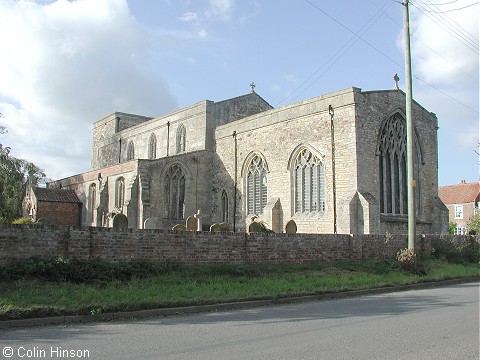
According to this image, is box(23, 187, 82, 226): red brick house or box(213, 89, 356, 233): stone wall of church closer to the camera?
box(213, 89, 356, 233): stone wall of church

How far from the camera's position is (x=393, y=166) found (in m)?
25.2

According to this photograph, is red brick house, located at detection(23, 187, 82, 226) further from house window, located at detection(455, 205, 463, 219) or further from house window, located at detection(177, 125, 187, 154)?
house window, located at detection(455, 205, 463, 219)

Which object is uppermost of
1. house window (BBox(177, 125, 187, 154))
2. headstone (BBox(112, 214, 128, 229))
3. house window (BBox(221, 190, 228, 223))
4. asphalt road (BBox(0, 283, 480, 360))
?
house window (BBox(177, 125, 187, 154))

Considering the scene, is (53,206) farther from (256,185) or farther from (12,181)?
(256,185)

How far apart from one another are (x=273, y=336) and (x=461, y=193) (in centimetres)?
5907

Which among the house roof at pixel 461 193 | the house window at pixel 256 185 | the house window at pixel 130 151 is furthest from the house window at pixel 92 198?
the house roof at pixel 461 193

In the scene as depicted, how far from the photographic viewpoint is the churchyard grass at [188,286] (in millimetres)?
9523

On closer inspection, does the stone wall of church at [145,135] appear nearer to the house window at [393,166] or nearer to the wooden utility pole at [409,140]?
the house window at [393,166]

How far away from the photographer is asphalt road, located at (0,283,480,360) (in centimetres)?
671

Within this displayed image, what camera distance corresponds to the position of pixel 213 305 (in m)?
10.8

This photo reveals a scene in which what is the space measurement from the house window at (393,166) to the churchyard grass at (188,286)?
6881mm

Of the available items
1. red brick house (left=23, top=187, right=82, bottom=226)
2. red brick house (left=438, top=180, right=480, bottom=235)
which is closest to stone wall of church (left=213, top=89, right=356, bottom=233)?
red brick house (left=23, top=187, right=82, bottom=226)

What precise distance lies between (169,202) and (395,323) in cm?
2181

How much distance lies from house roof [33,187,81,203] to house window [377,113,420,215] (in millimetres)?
23011
